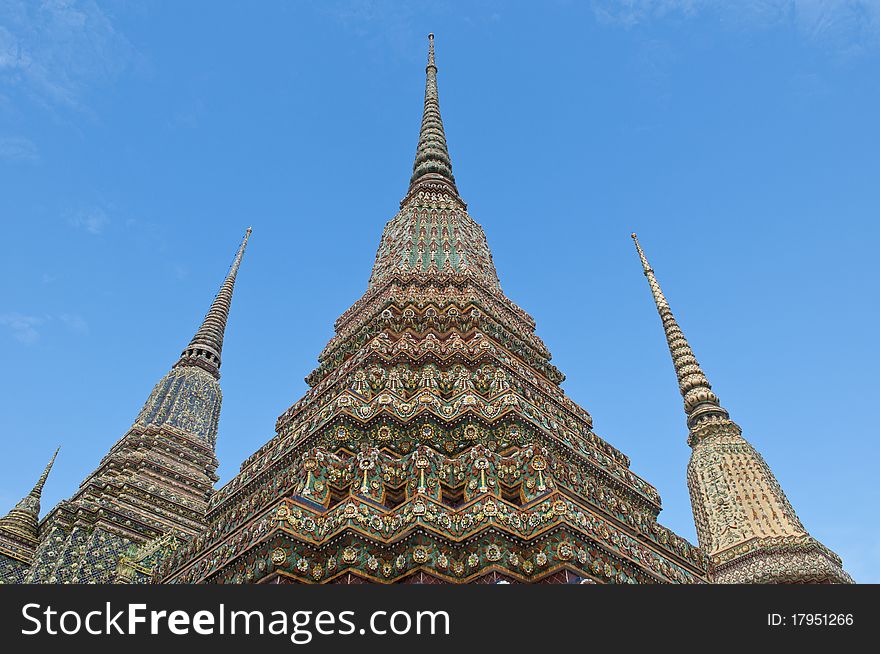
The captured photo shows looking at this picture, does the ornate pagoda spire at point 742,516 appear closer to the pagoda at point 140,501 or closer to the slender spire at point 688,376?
the slender spire at point 688,376

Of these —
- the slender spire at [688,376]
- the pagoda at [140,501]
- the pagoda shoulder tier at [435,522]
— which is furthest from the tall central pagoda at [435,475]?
the slender spire at [688,376]

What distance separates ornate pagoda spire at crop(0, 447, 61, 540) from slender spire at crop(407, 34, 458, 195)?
1555cm

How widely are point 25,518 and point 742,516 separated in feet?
67.2

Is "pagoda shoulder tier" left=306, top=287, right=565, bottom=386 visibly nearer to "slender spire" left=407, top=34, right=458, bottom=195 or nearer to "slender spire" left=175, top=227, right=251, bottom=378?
"slender spire" left=407, top=34, right=458, bottom=195

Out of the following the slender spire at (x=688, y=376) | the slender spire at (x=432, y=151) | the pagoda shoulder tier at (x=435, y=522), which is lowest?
the pagoda shoulder tier at (x=435, y=522)

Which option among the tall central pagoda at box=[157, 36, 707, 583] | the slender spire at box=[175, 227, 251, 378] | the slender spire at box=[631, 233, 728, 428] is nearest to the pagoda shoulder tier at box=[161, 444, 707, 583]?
the tall central pagoda at box=[157, 36, 707, 583]

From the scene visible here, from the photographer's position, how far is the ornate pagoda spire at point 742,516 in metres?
14.9

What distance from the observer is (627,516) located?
9.13 metres

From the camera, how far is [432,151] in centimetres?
1788

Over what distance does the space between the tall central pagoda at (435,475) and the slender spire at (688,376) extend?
1132cm

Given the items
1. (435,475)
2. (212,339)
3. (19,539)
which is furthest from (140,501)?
(435,475)

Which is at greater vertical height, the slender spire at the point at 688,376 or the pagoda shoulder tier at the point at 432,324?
the slender spire at the point at 688,376

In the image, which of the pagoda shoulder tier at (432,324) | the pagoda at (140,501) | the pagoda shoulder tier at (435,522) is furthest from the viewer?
the pagoda at (140,501)

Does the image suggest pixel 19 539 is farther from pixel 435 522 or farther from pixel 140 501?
pixel 435 522
